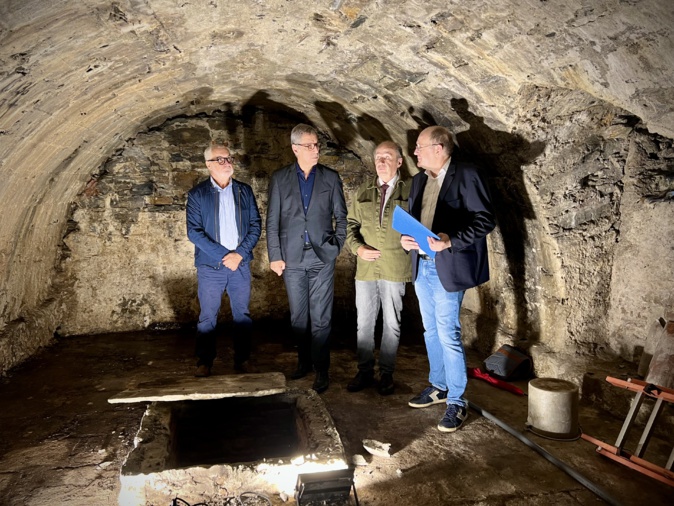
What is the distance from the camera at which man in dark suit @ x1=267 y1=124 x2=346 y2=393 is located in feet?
11.0

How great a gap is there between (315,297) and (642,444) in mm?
2078

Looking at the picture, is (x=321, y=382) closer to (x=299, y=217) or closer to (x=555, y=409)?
(x=299, y=217)

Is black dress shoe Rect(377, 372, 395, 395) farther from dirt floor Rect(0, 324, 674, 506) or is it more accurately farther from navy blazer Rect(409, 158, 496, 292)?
navy blazer Rect(409, 158, 496, 292)

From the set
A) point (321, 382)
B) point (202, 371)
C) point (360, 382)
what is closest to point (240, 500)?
point (321, 382)

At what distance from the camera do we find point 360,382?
3369mm

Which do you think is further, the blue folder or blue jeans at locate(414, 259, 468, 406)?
blue jeans at locate(414, 259, 468, 406)

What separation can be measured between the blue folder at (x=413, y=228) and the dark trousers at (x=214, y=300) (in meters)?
1.40

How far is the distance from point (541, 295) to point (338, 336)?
7.51 ft

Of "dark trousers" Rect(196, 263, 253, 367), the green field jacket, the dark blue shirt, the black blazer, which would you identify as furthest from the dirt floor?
the dark blue shirt

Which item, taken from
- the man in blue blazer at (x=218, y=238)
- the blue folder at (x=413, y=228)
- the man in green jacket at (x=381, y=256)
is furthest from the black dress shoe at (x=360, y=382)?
the blue folder at (x=413, y=228)

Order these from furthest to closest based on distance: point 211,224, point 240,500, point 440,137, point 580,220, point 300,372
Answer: point 300,372 → point 211,224 → point 580,220 → point 440,137 → point 240,500

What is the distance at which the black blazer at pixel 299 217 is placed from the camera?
3334mm

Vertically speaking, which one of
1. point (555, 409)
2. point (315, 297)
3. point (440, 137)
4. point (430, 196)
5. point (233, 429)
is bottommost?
point (233, 429)

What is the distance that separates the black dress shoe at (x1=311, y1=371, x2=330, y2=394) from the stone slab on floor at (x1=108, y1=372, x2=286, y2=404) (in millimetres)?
496
